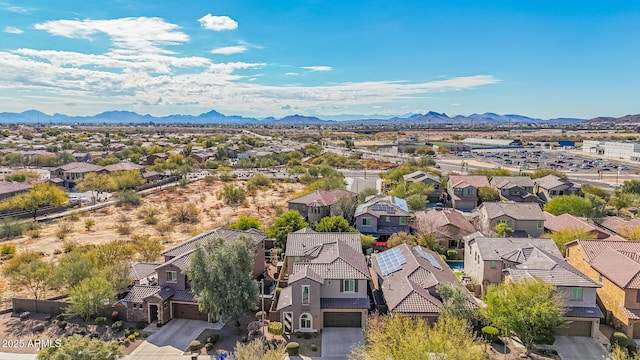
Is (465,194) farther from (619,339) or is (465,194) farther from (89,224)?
(89,224)

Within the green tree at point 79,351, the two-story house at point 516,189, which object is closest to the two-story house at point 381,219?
the two-story house at point 516,189

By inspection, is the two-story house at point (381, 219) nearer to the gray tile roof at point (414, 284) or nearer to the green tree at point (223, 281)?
the gray tile roof at point (414, 284)

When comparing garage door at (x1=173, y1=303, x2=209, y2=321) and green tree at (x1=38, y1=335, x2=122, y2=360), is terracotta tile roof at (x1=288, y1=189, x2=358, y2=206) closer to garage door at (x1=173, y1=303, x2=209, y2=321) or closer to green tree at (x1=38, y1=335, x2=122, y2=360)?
garage door at (x1=173, y1=303, x2=209, y2=321)

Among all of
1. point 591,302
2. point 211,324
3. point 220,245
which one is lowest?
point 211,324

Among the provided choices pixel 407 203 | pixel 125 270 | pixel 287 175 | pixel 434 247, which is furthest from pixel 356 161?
pixel 125 270

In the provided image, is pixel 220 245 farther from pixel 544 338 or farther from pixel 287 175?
pixel 287 175

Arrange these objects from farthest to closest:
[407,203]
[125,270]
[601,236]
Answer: [407,203]
[601,236]
[125,270]

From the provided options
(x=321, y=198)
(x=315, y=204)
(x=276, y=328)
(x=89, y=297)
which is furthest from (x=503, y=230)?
(x=89, y=297)
